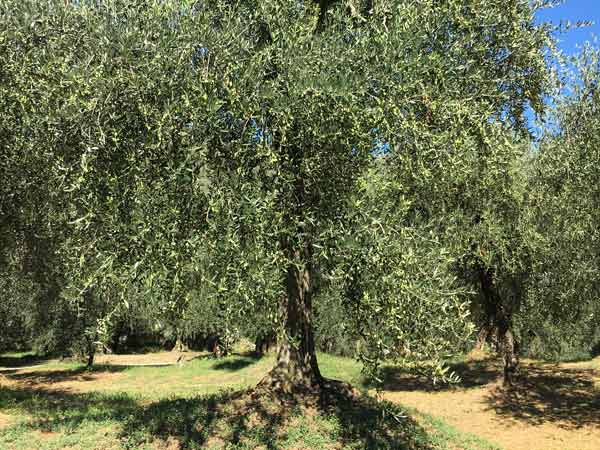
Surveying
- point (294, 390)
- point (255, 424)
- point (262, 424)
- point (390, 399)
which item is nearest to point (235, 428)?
point (255, 424)

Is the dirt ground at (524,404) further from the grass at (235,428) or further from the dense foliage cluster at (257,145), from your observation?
the dense foliage cluster at (257,145)

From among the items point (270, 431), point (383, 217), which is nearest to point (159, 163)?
point (383, 217)

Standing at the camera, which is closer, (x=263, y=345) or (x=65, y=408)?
(x=65, y=408)

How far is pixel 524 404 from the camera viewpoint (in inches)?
875

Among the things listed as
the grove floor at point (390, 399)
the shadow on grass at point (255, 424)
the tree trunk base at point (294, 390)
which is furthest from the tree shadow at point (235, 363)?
the tree trunk base at point (294, 390)

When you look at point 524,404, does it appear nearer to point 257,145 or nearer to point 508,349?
point 508,349

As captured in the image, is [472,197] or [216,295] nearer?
[216,295]

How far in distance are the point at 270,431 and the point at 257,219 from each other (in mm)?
7173

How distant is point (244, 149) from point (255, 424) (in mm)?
7931

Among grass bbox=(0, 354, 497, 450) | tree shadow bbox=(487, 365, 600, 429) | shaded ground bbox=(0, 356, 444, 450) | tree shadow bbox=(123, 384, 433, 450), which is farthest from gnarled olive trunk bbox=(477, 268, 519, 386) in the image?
tree shadow bbox=(123, 384, 433, 450)

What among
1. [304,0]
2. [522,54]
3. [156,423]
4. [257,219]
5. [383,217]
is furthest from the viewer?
[156,423]

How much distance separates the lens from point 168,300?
28.9 ft

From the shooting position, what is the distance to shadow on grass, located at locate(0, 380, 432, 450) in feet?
41.1

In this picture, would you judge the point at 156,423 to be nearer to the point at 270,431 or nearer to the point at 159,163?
the point at 270,431
